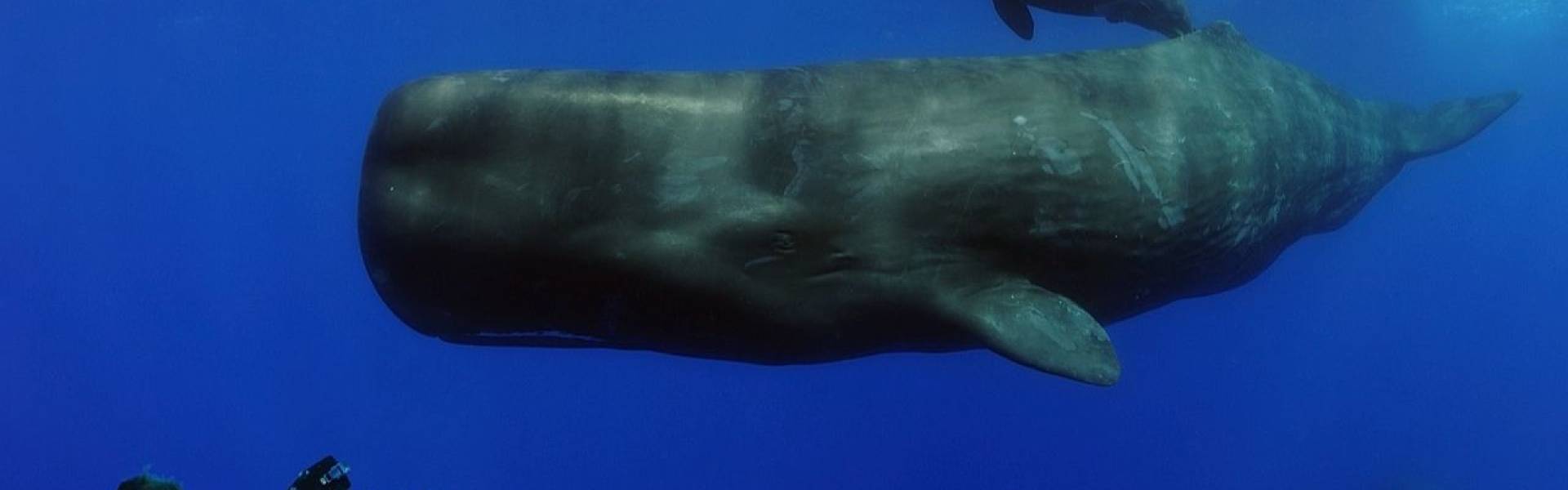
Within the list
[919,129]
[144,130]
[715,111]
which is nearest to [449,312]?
[715,111]

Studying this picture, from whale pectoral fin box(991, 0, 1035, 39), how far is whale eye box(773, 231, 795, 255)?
492 cm

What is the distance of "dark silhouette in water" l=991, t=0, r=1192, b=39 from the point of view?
27.1 feet

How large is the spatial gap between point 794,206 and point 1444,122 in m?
8.82

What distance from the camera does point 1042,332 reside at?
4.50 meters

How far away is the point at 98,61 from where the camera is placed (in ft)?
108

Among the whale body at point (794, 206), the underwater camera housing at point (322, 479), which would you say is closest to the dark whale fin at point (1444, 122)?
the whale body at point (794, 206)

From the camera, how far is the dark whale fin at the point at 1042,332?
435cm

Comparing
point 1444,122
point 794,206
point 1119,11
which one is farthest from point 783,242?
point 1444,122

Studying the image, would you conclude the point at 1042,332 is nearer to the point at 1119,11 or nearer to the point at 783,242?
the point at 783,242

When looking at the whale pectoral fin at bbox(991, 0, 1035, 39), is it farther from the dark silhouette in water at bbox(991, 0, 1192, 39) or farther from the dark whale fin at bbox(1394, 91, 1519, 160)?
the dark whale fin at bbox(1394, 91, 1519, 160)

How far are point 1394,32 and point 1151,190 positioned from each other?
31.0 metres

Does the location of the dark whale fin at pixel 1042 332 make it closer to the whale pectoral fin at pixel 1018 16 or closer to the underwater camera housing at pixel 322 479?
the underwater camera housing at pixel 322 479

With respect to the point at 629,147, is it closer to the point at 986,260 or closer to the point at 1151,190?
the point at 986,260

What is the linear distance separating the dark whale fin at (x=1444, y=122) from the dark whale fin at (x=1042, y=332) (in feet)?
21.1
